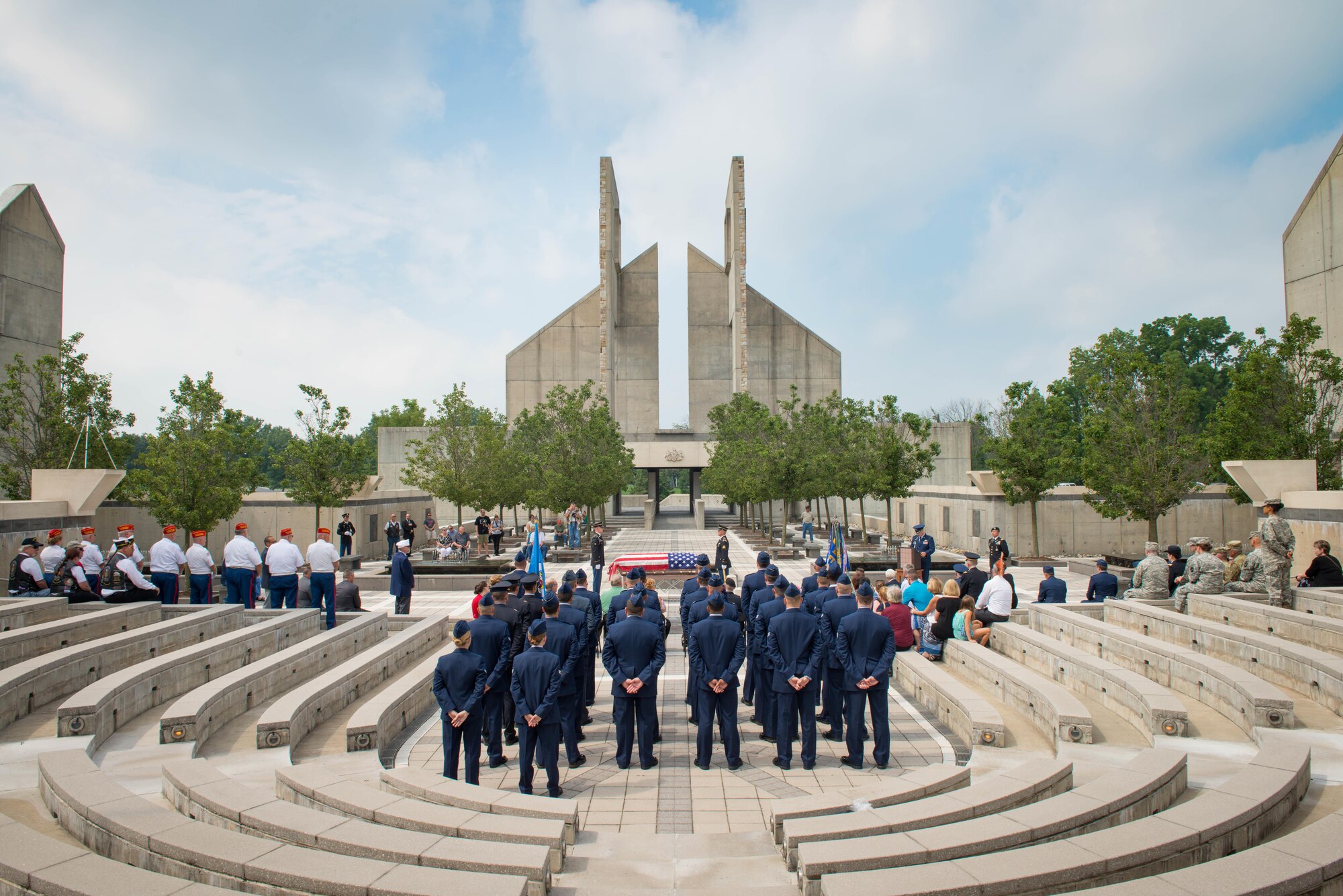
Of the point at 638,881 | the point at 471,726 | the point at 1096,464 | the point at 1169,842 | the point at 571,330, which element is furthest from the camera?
the point at 571,330

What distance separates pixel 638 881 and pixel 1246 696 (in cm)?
665

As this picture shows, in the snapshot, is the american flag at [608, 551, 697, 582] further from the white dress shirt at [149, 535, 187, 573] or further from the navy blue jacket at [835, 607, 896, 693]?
the navy blue jacket at [835, 607, 896, 693]

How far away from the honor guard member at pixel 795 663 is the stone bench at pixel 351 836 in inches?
128

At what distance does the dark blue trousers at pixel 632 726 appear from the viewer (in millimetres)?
7676

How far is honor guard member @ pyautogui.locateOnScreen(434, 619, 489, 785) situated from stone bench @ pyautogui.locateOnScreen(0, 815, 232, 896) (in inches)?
109

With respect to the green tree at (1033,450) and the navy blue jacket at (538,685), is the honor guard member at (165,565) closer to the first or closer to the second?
the navy blue jacket at (538,685)

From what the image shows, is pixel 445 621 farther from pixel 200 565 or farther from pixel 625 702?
pixel 625 702

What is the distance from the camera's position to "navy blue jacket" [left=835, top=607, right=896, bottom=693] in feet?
25.2

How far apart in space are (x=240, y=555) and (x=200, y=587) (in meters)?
1.76

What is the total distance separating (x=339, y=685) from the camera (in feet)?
31.2

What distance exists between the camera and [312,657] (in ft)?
36.3

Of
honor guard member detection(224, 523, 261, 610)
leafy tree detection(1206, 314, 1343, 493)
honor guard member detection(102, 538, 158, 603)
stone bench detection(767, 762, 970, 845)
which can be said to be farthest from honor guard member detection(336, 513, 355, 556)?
leafy tree detection(1206, 314, 1343, 493)

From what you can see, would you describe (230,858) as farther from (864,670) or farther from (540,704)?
(864,670)

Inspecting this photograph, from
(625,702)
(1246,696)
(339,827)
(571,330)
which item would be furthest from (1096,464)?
(571,330)
